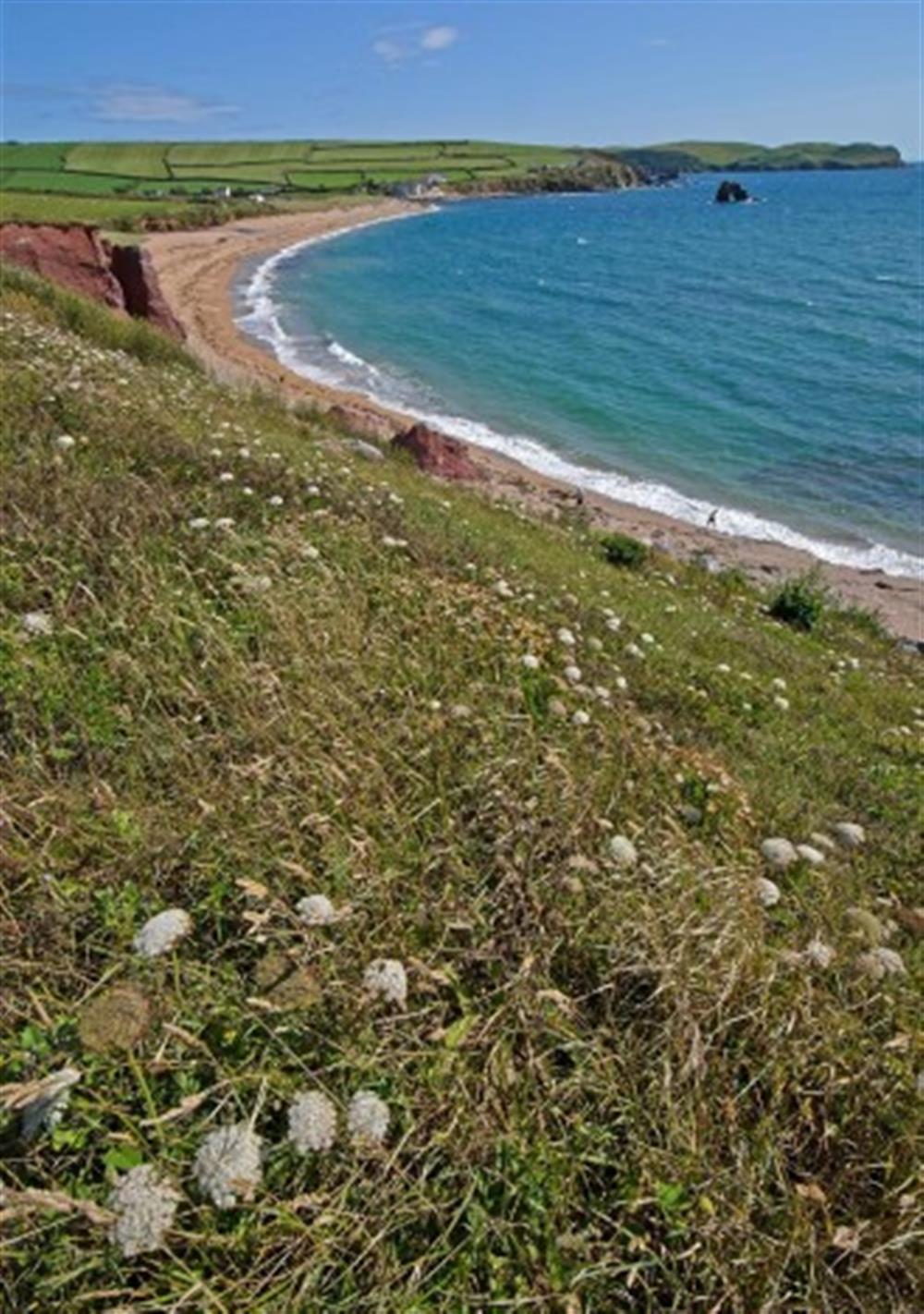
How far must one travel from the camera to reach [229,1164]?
8.09 feet

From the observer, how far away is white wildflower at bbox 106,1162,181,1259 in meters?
2.32

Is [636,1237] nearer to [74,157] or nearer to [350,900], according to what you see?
[350,900]

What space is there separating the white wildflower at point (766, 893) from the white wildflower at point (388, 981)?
1870 millimetres

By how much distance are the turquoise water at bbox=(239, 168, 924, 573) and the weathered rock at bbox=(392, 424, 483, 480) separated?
20.5 ft

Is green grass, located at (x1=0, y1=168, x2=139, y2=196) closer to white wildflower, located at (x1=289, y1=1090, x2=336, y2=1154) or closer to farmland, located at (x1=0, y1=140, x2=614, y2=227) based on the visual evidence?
farmland, located at (x1=0, y1=140, x2=614, y2=227)

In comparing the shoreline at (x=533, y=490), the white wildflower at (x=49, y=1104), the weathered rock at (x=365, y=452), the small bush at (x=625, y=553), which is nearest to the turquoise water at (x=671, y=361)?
the shoreline at (x=533, y=490)

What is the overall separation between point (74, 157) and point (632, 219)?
117 metres

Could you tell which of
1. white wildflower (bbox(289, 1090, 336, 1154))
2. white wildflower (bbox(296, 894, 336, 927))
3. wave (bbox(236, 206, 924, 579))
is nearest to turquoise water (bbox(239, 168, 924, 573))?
wave (bbox(236, 206, 924, 579))

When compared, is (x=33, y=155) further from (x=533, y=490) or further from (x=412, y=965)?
(x=412, y=965)

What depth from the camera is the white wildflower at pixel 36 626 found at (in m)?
4.85

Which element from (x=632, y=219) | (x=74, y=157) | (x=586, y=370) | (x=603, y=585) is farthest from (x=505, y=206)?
(x=603, y=585)

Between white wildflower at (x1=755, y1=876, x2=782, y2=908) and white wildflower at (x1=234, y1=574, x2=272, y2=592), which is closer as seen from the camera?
white wildflower at (x1=755, y1=876, x2=782, y2=908)

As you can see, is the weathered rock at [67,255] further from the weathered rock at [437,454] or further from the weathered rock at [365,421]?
the weathered rock at [437,454]

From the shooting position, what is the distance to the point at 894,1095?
3100 mm
